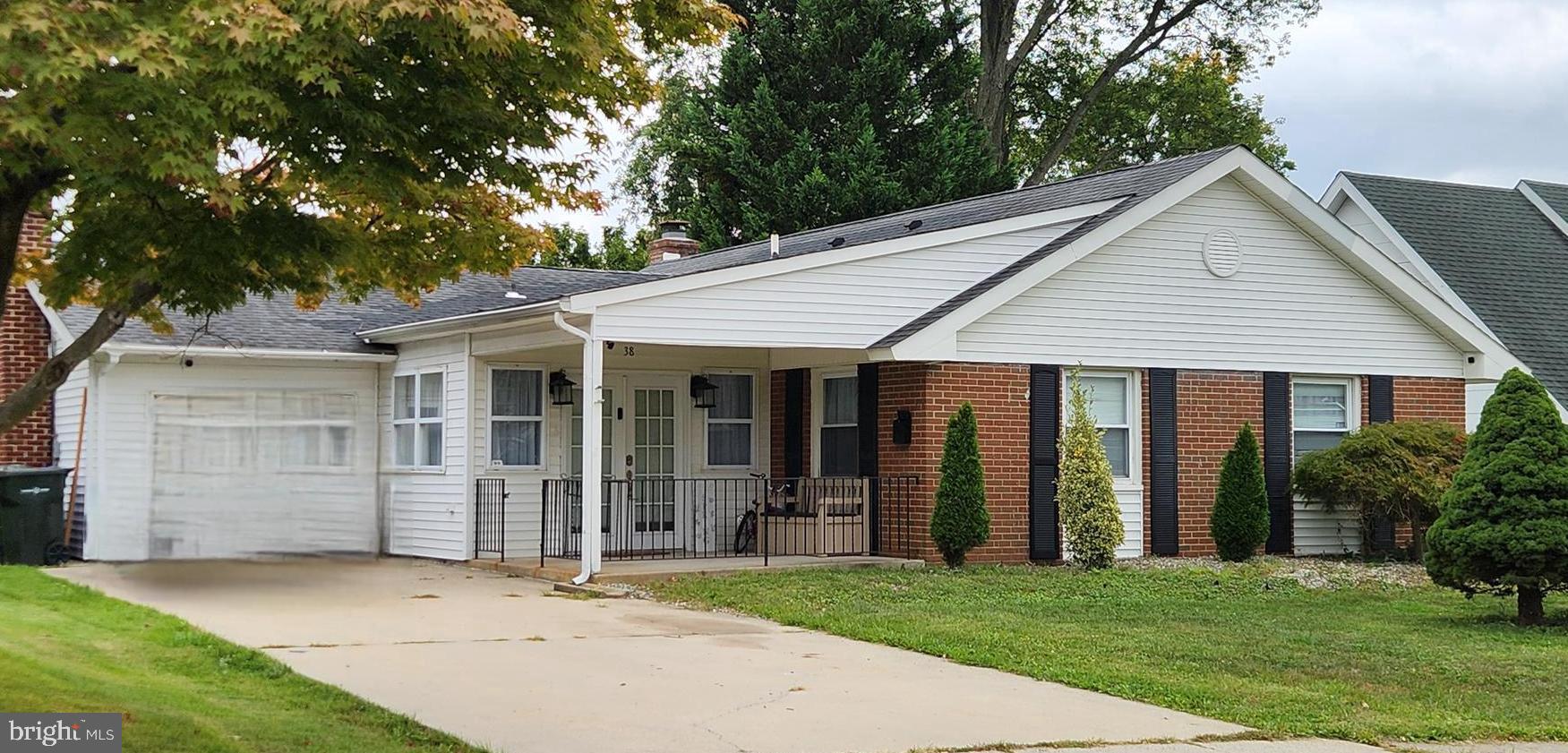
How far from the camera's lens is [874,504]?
17.9m

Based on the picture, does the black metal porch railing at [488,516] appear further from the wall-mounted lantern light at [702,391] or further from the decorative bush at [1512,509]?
the decorative bush at [1512,509]

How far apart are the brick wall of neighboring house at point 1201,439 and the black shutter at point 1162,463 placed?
80mm

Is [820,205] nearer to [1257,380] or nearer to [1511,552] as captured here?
[1257,380]

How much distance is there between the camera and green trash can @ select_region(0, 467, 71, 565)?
1725 centimetres

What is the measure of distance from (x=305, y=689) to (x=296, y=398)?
9.40 feet

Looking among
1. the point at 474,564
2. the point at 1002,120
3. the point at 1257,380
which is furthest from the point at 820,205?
the point at 474,564

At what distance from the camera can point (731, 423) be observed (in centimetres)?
1988

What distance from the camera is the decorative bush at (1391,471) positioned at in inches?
720

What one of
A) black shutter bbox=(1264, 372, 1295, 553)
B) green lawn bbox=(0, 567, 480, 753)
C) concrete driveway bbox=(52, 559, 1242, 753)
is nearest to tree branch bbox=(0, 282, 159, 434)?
concrete driveway bbox=(52, 559, 1242, 753)

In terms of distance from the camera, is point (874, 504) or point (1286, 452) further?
point (1286, 452)

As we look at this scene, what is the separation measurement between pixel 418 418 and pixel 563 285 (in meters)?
3.38

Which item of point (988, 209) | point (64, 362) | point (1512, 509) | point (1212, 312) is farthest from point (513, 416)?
point (64, 362)

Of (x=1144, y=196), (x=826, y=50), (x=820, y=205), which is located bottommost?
(x=1144, y=196)

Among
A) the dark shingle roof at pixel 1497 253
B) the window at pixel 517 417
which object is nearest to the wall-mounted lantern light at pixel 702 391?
the window at pixel 517 417
